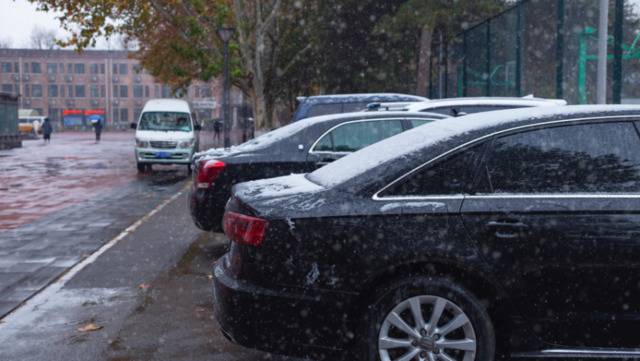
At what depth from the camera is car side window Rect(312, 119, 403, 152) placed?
334 inches

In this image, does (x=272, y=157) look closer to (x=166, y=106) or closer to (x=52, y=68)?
(x=166, y=106)

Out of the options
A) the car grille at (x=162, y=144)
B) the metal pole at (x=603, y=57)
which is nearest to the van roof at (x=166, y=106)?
the car grille at (x=162, y=144)

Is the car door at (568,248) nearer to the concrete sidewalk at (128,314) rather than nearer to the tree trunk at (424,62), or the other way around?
the concrete sidewalk at (128,314)

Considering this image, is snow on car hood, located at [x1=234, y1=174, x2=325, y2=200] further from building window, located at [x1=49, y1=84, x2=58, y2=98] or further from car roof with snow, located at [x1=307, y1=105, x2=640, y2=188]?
building window, located at [x1=49, y1=84, x2=58, y2=98]

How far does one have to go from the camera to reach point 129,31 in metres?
36.8

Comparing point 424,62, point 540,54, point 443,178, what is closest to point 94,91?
point 424,62

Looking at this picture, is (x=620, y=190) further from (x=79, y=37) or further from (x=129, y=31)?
(x=129, y=31)

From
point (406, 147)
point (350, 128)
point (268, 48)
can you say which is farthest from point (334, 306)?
point (268, 48)

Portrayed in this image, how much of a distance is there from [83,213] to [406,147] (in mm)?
9444

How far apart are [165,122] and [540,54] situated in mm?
12307

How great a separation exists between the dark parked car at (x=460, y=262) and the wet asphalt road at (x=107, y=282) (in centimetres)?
109

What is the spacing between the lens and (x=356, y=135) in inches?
344

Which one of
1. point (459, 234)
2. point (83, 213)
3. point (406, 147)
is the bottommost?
point (83, 213)

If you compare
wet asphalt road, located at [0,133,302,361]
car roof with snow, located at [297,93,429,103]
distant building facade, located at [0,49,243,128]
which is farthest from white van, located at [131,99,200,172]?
distant building facade, located at [0,49,243,128]
